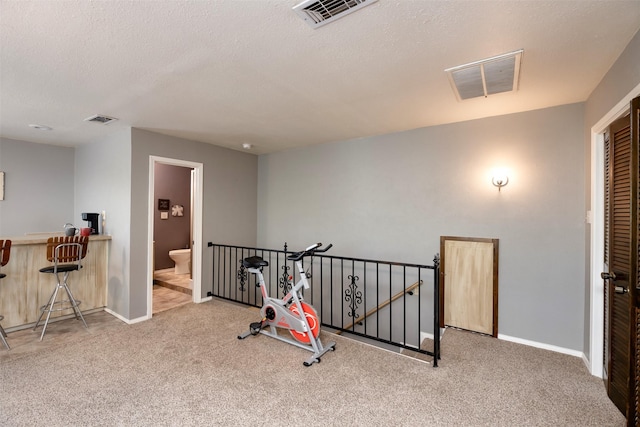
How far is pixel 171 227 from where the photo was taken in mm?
6578

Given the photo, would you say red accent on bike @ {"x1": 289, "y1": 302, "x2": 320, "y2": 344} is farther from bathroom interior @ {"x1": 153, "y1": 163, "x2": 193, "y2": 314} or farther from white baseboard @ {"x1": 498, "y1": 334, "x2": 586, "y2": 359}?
bathroom interior @ {"x1": 153, "y1": 163, "x2": 193, "y2": 314}

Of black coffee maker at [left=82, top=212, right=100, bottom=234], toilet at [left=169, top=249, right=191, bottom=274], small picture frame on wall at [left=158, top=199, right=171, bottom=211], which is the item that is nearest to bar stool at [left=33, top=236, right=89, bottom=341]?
black coffee maker at [left=82, top=212, right=100, bottom=234]

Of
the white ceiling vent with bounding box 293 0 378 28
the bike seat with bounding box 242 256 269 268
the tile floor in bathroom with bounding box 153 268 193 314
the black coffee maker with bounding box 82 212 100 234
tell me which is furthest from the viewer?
the tile floor in bathroom with bounding box 153 268 193 314

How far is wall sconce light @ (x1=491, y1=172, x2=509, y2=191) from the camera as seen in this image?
3.28m

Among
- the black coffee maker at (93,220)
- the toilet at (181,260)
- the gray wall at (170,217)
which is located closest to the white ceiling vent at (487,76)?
the black coffee maker at (93,220)

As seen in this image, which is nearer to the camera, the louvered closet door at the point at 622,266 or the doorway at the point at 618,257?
the louvered closet door at the point at 622,266

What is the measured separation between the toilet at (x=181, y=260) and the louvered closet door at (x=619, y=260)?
6187mm

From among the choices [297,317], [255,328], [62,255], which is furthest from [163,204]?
[297,317]

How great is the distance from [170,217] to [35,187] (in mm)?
2322

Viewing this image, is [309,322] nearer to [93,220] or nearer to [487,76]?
[487,76]

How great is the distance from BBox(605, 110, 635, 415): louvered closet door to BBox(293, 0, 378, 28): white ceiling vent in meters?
1.97

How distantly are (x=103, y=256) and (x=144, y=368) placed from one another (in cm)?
224

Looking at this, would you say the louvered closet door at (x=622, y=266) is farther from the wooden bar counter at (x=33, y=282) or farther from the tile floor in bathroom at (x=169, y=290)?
the wooden bar counter at (x=33, y=282)

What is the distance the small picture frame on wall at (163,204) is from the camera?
6.33m
